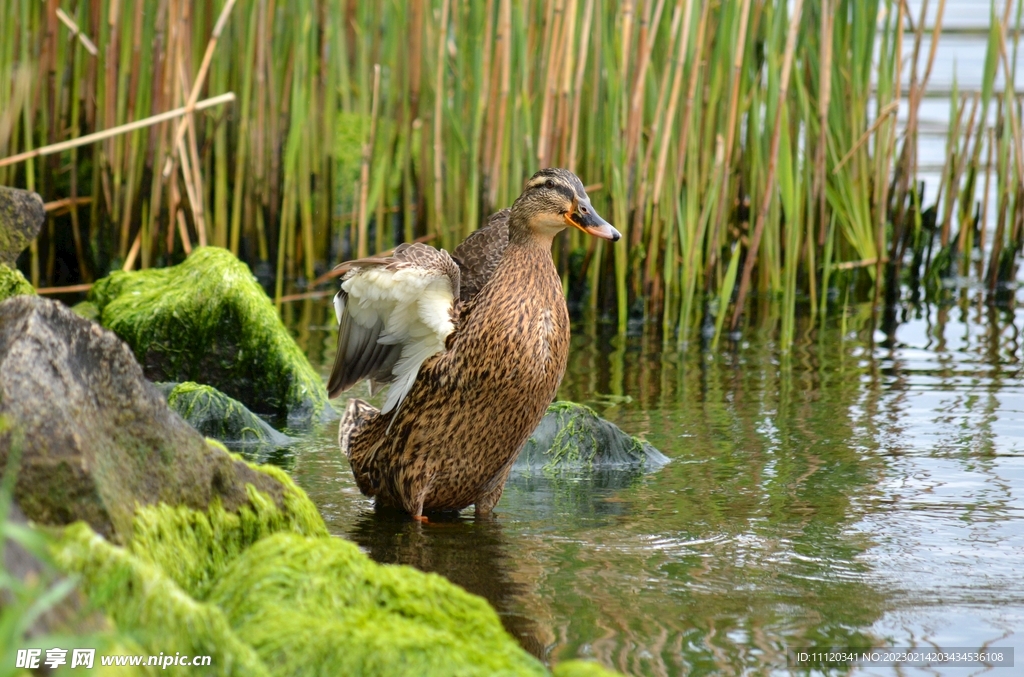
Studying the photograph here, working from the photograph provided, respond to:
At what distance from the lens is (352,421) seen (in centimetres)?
517

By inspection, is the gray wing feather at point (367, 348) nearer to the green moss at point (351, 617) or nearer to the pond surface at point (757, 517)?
the pond surface at point (757, 517)

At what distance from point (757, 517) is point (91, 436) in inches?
98.3

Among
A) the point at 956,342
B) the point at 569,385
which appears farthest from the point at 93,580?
the point at 956,342

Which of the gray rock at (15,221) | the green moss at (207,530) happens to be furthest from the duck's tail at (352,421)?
the green moss at (207,530)

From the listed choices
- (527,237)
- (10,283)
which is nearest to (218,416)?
(10,283)

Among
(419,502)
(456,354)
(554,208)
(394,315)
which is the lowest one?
(419,502)

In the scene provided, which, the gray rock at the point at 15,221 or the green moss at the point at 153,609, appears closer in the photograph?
the green moss at the point at 153,609

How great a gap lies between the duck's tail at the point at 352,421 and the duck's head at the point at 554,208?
976 millimetres

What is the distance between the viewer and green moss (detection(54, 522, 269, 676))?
96.4 inches

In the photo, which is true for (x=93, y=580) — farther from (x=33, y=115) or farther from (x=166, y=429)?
(x=33, y=115)

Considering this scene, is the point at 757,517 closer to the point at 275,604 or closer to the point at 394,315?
the point at 394,315

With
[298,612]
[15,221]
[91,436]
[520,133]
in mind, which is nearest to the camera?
[298,612]

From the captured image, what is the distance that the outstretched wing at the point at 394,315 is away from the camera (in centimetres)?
451

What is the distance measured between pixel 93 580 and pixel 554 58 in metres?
4.76
